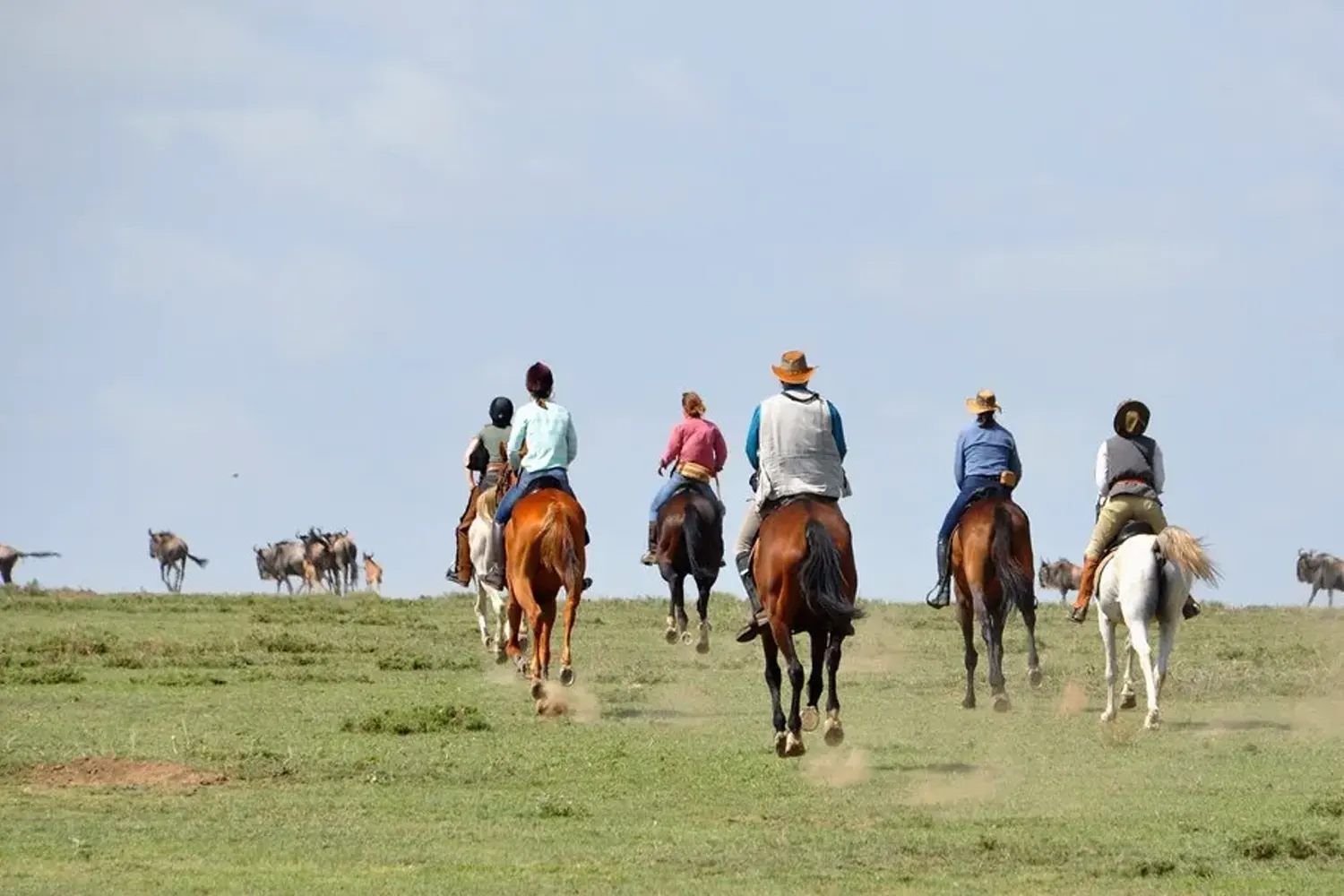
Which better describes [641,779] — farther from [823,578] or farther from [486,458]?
[486,458]

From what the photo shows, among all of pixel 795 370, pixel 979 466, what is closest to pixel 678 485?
pixel 979 466

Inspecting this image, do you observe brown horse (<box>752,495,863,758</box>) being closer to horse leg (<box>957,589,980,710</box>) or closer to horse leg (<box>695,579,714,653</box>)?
horse leg (<box>957,589,980,710</box>)

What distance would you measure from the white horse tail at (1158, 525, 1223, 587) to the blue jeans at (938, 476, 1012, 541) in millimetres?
2433

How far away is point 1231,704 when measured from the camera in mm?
22469

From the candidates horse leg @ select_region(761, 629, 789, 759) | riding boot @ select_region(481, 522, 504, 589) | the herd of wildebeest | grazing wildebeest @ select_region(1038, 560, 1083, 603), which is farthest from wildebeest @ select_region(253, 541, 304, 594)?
horse leg @ select_region(761, 629, 789, 759)

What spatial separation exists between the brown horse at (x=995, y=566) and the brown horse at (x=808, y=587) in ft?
16.1

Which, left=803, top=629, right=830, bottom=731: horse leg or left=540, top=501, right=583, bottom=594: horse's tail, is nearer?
left=803, top=629, right=830, bottom=731: horse leg

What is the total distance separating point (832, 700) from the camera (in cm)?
1633

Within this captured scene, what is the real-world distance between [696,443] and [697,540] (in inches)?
42.0

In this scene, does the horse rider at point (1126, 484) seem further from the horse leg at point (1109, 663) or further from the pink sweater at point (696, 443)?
the pink sweater at point (696, 443)

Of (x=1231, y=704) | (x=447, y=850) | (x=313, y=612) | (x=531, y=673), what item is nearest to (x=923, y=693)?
(x=1231, y=704)

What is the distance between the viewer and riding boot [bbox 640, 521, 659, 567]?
2547 cm

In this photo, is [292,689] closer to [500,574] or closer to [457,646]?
[500,574]

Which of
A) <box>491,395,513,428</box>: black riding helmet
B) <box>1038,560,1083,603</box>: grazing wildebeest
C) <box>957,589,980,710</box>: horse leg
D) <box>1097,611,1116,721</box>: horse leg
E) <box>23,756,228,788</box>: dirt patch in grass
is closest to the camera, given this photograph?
<box>23,756,228,788</box>: dirt patch in grass
